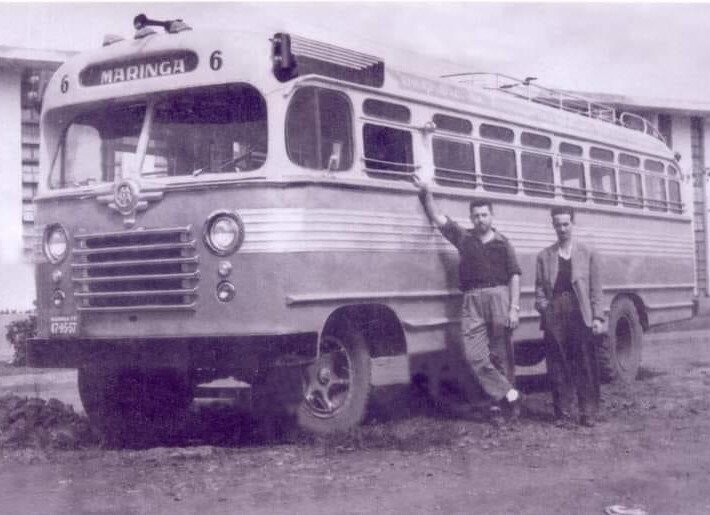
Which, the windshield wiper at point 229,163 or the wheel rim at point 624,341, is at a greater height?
the windshield wiper at point 229,163

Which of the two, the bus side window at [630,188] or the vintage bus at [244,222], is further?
the bus side window at [630,188]

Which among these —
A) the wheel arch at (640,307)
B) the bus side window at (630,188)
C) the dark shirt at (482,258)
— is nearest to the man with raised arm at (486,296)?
the dark shirt at (482,258)

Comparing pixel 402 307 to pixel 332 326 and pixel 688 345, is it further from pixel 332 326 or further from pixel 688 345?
pixel 688 345

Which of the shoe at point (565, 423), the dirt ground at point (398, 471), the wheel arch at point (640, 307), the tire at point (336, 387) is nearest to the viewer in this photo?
A: the dirt ground at point (398, 471)

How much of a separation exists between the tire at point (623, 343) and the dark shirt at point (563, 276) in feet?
10.4

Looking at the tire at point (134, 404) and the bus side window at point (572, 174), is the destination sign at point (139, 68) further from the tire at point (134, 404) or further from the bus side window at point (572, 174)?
the bus side window at point (572, 174)

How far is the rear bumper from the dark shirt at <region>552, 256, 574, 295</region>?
2376mm

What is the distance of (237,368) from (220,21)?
8.94 feet

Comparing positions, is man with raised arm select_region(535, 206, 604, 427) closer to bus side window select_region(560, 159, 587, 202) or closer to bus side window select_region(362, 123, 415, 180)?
bus side window select_region(362, 123, 415, 180)

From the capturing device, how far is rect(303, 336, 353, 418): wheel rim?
877 cm

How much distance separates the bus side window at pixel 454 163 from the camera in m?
10.0

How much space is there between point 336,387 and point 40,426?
2.41 meters

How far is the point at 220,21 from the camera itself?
8828mm

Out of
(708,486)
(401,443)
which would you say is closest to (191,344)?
(401,443)
